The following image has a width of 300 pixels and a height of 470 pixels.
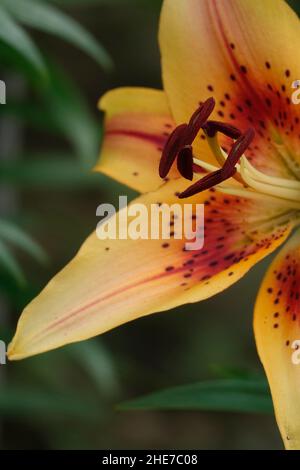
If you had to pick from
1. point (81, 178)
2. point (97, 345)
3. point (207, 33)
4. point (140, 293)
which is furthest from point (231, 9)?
point (81, 178)

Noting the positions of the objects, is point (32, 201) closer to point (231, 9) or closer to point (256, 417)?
point (256, 417)

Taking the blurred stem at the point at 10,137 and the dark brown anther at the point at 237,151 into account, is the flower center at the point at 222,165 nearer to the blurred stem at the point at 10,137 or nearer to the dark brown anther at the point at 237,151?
the dark brown anther at the point at 237,151

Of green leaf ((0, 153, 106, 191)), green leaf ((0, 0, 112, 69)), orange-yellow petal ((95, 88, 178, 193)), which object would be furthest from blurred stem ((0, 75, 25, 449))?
orange-yellow petal ((95, 88, 178, 193))

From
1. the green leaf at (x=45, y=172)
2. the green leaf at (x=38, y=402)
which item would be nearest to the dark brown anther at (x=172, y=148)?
the green leaf at (x=38, y=402)

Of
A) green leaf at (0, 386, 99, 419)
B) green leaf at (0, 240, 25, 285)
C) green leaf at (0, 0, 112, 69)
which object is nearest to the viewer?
green leaf at (0, 240, 25, 285)

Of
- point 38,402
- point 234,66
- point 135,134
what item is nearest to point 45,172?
point 38,402

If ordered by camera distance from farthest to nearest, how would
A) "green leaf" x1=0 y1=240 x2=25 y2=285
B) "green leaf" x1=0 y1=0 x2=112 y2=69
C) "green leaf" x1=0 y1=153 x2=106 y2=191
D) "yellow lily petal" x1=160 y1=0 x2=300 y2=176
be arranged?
"green leaf" x1=0 y1=153 x2=106 y2=191 < "green leaf" x1=0 y1=0 x2=112 y2=69 < "green leaf" x1=0 y1=240 x2=25 y2=285 < "yellow lily petal" x1=160 y1=0 x2=300 y2=176

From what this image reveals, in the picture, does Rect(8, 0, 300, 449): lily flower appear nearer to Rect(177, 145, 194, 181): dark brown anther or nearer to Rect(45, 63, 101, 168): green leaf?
Rect(177, 145, 194, 181): dark brown anther

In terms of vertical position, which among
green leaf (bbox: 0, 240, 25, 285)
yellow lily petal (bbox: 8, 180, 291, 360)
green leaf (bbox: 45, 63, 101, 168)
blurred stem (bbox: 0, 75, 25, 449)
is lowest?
yellow lily petal (bbox: 8, 180, 291, 360)
